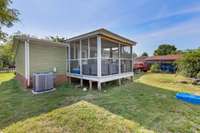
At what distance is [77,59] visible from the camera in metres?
8.57

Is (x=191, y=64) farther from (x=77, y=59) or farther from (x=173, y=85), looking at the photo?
(x=77, y=59)

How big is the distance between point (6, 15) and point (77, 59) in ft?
27.2

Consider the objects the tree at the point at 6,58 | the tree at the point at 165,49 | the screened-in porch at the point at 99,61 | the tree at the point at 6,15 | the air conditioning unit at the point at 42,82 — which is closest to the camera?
the air conditioning unit at the point at 42,82

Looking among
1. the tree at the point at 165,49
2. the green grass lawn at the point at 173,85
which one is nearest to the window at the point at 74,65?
the green grass lawn at the point at 173,85

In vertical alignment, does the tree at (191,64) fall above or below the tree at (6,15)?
below

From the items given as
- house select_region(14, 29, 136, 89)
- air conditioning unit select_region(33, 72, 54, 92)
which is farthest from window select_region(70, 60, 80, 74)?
air conditioning unit select_region(33, 72, 54, 92)

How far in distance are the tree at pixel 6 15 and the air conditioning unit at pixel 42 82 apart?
779 centimetres

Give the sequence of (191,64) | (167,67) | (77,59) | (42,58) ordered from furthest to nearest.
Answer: (167,67) < (191,64) < (77,59) < (42,58)

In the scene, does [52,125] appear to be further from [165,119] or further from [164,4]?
[164,4]

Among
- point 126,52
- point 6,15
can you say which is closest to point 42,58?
point 126,52

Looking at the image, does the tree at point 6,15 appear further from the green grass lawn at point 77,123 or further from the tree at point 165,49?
the tree at point 165,49

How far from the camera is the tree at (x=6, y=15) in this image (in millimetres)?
10494

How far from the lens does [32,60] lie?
298 inches

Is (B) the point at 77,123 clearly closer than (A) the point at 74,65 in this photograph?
Yes
